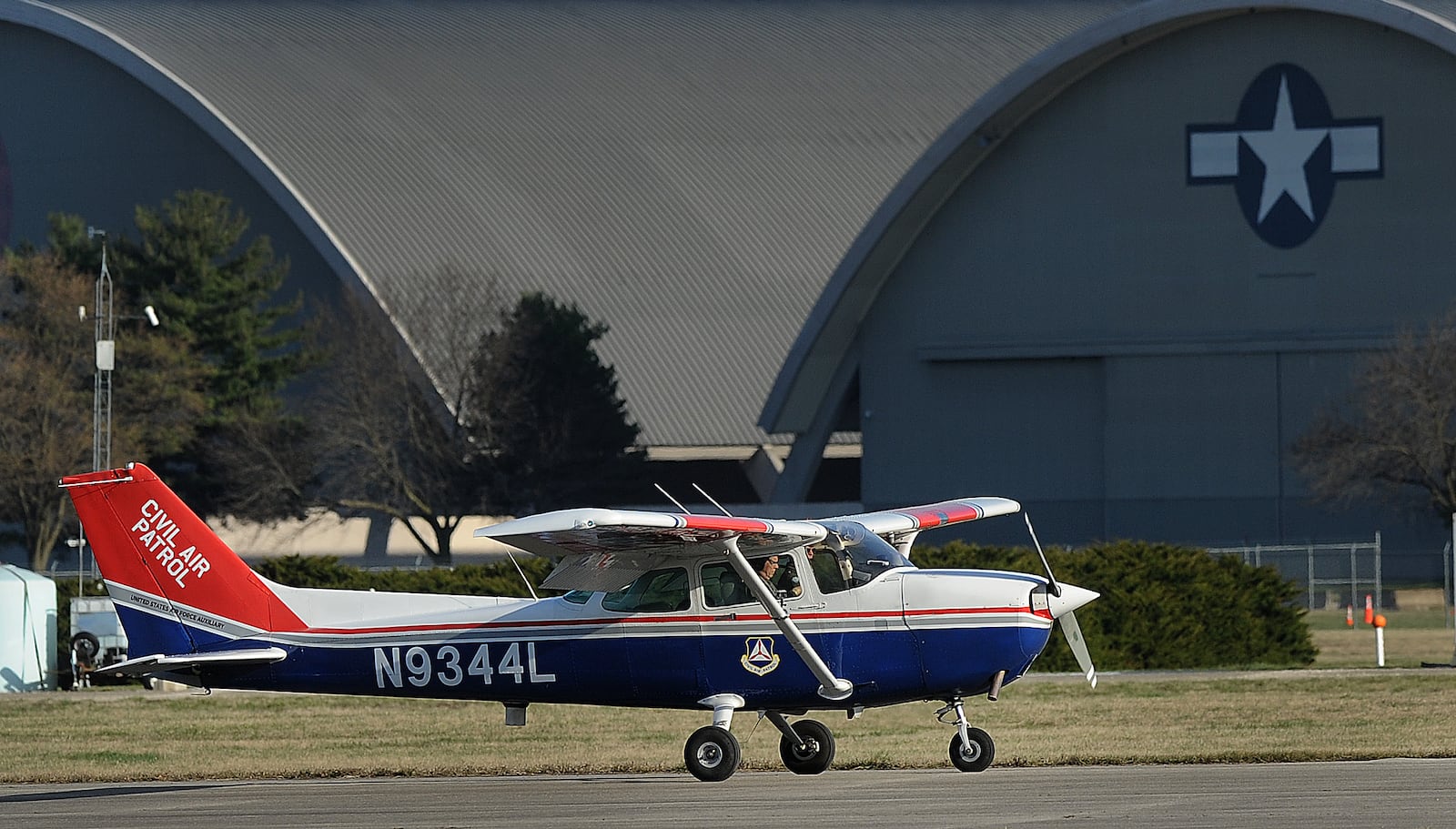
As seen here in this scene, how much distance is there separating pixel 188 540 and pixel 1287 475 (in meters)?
35.2

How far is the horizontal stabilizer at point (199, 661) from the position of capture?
16.5m

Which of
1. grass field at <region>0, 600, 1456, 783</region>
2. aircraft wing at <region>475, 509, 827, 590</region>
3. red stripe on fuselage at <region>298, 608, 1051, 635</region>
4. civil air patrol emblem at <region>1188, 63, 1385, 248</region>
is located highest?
civil air patrol emblem at <region>1188, 63, 1385, 248</region>

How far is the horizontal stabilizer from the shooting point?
16.5 meters

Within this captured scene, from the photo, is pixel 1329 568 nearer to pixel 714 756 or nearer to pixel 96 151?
pixel 714 756

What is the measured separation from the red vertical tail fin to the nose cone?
20.1ft

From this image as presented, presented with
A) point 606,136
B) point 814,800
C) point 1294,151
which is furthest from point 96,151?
point 814,800

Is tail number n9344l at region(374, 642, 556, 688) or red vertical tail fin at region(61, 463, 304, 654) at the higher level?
red vertical tail fin at region(61, 463, 304, 654)

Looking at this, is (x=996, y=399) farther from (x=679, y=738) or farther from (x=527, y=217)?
(x=679, y=738)

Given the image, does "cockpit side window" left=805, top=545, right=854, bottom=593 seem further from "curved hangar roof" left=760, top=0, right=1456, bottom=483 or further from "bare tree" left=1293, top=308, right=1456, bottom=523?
"curved hangar roof" left=760, top=0, right=1456, bottom=483

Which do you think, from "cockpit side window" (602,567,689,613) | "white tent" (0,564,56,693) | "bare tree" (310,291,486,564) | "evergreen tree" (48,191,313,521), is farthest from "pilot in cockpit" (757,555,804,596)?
"evergreen tree" (48,191,313,521)

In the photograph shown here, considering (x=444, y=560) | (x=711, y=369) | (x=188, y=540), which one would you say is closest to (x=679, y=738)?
(x=188, y=540)

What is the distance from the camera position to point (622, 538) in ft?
51.9

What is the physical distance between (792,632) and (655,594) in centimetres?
126

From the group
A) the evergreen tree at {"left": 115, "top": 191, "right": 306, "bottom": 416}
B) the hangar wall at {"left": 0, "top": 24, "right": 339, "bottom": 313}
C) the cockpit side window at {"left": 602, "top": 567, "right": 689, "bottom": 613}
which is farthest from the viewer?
the hangar wall at {"left": 0, "top": 24, "right": 339, "bottom": 313}
